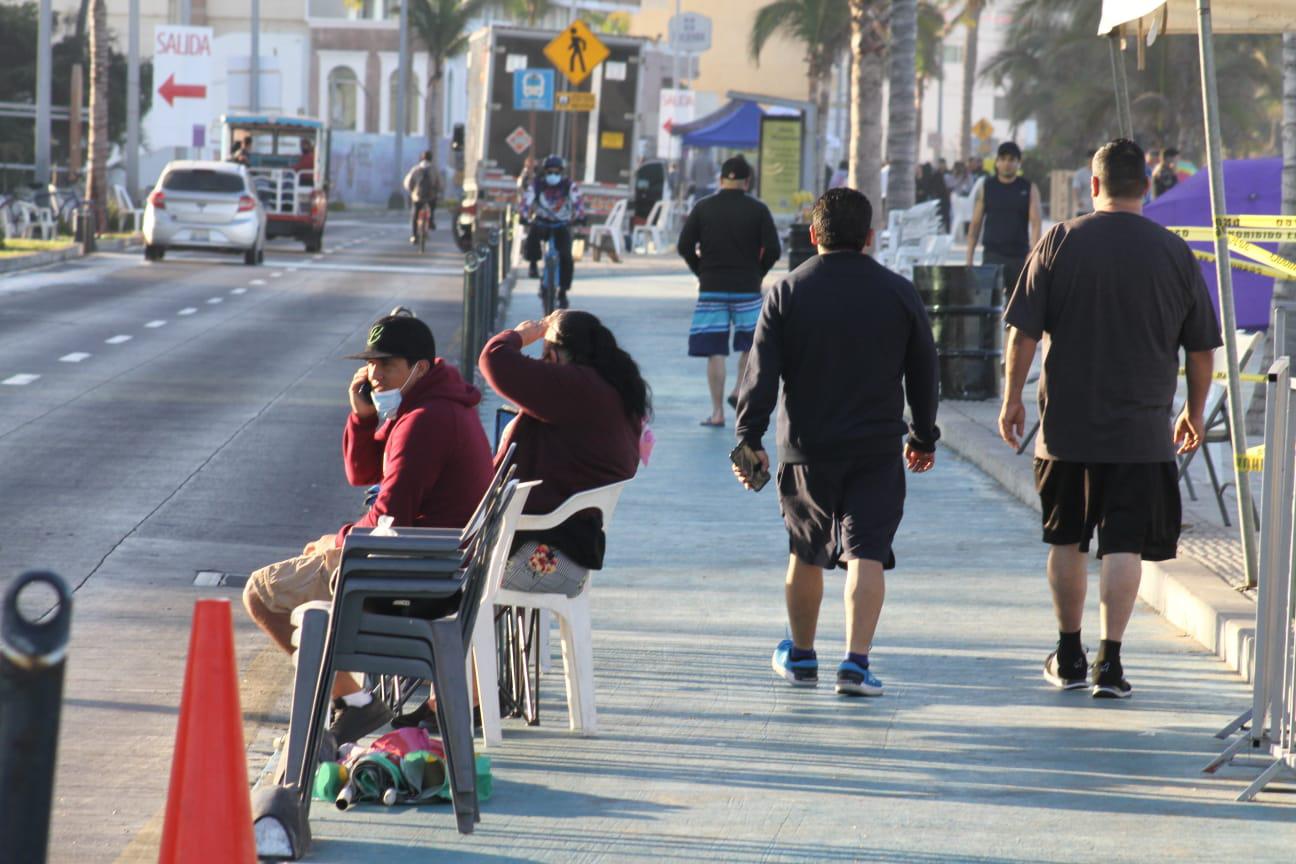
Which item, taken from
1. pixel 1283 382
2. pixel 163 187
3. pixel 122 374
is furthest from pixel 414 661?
pixel 163 187

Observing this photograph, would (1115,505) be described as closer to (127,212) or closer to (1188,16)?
(1188,16)

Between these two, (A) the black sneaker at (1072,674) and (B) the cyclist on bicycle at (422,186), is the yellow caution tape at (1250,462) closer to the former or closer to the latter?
(A) the black sneaker at (1072,674)

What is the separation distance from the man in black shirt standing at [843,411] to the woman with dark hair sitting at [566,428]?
54 cm

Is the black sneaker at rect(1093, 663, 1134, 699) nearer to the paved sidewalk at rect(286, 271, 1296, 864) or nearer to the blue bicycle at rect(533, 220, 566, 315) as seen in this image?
the paved sidewalk at rect(286, 271, 1296, 864)

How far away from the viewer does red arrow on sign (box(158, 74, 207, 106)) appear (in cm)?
4191

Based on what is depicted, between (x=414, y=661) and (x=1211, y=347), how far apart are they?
308 cm

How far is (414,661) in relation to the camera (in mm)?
5395

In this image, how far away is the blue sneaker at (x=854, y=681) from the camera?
689 centimetres

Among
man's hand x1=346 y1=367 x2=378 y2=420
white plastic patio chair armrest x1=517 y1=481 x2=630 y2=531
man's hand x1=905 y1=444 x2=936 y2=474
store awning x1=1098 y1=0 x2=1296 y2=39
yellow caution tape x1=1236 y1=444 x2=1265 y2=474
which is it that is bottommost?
white plastic patio chair armrest x1=517 y1=481 x2=630 y2=531

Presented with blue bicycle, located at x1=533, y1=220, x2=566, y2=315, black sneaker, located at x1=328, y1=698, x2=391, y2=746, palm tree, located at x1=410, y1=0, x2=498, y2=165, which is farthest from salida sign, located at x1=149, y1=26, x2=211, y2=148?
black sneaker, located at x1=328, y1=698, x2=391, y2=746

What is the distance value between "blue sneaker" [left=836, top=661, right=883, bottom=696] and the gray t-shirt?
3.35ft

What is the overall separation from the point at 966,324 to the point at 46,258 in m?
21.0

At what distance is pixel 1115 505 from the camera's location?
6.95 meters

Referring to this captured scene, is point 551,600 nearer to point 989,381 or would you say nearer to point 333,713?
point 333,713
